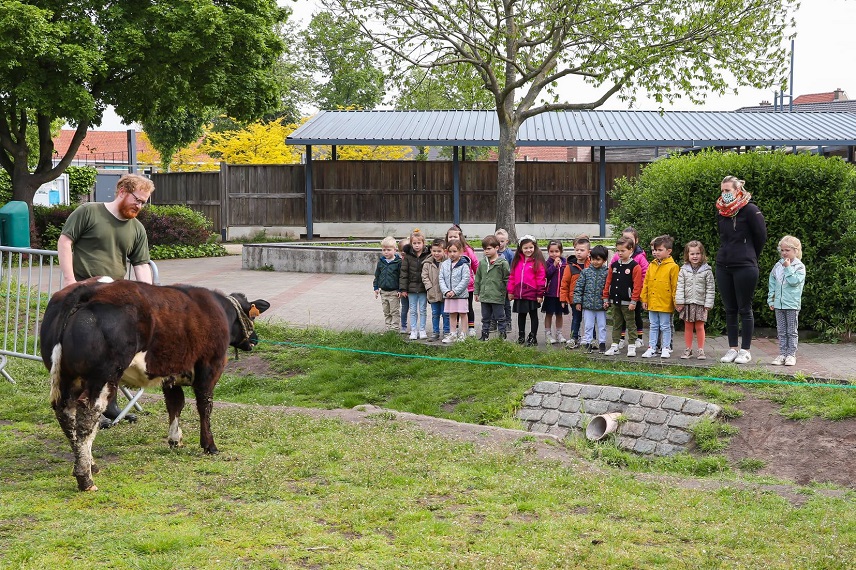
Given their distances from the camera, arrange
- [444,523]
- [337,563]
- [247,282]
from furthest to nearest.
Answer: [247,282]
[444,523]
[337,563]

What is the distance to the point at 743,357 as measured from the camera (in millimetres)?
10492

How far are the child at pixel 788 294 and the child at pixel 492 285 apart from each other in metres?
3.29

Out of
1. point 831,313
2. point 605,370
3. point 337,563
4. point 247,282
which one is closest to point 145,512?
point 337,563

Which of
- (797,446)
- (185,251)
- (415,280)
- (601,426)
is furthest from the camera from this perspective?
(185,251)

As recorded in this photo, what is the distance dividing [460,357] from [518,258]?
59.7 inches

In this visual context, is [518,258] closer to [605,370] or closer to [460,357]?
[460,357]

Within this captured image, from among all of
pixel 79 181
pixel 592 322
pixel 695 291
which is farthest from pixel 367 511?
pixel 79 181

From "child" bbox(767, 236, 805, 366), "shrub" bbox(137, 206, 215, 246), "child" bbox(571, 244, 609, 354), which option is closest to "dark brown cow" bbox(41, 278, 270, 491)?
"child" bbox(571, 244, 609, 354)

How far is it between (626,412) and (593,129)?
20.3 m

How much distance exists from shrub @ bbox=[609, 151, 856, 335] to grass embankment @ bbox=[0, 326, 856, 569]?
10.5 ft

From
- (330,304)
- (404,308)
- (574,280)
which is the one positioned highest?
(574,280)

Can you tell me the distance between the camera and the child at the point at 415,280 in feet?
40.6

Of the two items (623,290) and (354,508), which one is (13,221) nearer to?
(623,290)

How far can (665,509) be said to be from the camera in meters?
5.88
